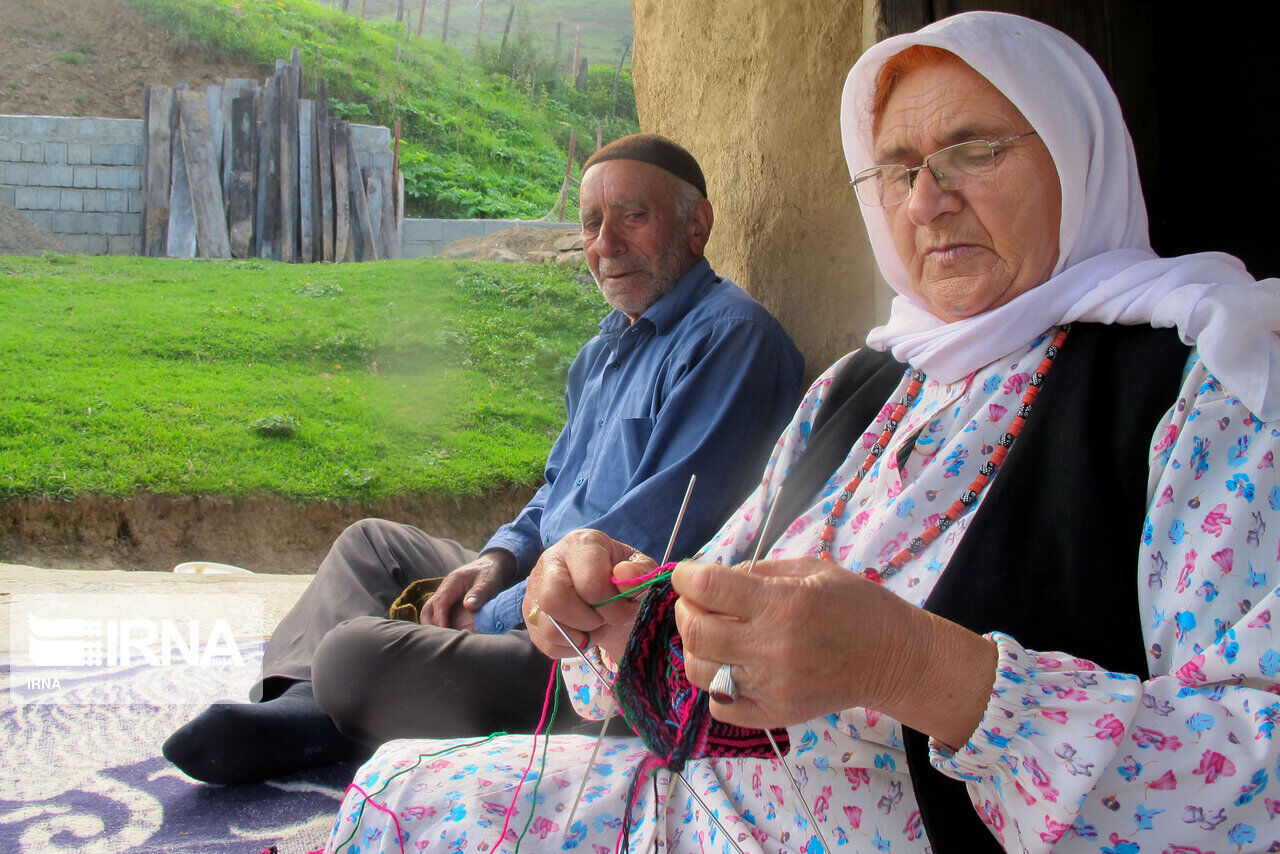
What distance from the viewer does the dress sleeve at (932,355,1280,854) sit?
3.09 ft

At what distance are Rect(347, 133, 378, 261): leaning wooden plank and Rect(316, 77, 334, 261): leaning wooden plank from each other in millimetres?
227

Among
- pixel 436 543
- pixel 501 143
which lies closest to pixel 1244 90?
pixel 436 543

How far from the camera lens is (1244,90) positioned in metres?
2.67

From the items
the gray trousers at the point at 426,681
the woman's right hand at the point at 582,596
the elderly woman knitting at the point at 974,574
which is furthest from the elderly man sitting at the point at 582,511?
the woman's right hand at the point at 582,596

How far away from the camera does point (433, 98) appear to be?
568 inches

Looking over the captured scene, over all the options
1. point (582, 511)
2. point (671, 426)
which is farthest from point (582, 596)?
point (582, 511)

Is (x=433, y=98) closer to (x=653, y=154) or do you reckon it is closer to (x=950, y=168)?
(x=653, y=154)

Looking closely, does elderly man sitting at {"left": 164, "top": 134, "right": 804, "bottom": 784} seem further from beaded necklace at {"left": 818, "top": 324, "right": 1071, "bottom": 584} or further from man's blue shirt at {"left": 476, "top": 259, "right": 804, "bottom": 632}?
beaded necklace at {"left": 818, "top": 324, "right": 1071, "bottom": 584}

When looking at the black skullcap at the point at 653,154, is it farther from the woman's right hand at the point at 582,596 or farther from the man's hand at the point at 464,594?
the woman's right hand at the point at 582,596

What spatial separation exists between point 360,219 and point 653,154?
8.27 meters

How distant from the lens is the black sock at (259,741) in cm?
213

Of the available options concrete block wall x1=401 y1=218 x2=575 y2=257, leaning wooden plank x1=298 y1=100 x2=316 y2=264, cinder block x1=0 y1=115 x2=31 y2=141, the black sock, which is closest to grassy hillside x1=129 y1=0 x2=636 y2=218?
concrete block wall x1=401 y1=218 x2=575 y2=257

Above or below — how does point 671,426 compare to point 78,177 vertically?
below

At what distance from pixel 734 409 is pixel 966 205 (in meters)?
1.01
